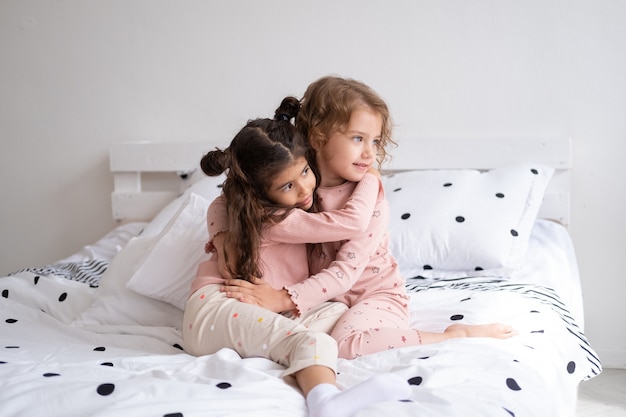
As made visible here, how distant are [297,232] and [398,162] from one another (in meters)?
1.05

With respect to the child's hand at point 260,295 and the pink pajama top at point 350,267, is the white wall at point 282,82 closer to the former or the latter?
the pink pajama top at point 350,267

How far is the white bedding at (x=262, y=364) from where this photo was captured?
970 mm

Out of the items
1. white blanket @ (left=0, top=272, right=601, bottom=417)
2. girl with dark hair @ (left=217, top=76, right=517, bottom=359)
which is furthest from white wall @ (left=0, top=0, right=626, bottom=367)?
girl with dark hair @ (left=217, top=76, right=517, bottom=359)

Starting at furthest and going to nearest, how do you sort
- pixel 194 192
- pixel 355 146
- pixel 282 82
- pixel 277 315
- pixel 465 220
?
pixel 282 82 < pixel 194 192 < pixel 465 220 < pixel 355 146 < pixel 277 315

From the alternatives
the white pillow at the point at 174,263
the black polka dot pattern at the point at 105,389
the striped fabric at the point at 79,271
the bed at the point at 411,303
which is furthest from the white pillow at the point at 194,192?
the black polka dot pattern at the point at 105,389

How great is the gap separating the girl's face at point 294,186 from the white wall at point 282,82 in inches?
41.8

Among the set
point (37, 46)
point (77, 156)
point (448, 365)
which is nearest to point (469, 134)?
point (448, 365)

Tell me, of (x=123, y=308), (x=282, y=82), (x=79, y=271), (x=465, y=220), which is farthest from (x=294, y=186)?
(x=282, y=82)

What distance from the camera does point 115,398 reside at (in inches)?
38.4

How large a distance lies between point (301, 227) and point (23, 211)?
1.90m

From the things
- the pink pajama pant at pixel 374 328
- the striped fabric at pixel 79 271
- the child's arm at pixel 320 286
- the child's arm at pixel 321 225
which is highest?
the child's arm at pixel 321 225

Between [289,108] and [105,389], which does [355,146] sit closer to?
[289,108]

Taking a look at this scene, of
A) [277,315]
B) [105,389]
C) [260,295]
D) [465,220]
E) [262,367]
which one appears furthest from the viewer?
[465,220]

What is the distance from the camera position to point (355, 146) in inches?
58.3
